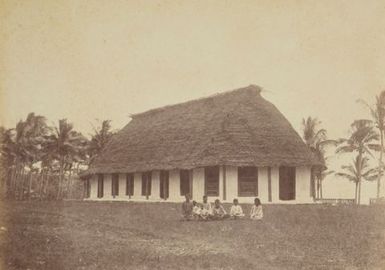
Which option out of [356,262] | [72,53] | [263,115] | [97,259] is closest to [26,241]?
[97,259]

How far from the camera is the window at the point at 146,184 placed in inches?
398

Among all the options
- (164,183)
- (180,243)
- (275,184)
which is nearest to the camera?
(180,243)

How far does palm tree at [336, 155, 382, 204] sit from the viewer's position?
5.62 meters

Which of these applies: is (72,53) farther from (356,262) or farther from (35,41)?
(356,262)

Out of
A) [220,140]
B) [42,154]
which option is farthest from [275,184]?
[42,154]

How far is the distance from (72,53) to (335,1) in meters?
2.57

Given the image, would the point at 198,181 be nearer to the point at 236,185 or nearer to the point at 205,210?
the point at 236,185

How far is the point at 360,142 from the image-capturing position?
18.6ft

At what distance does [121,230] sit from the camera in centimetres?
557

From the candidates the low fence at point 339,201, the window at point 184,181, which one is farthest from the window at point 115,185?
the low fence at point 339,201

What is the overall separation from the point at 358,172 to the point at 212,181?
3219 mm

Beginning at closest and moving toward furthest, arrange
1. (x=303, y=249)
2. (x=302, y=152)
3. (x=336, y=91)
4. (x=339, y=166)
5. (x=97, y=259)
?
(x=97, y=259) → (x=303, y=249) → (x=336, y=91) → (x=339, y=166) → (x=302, y=152)

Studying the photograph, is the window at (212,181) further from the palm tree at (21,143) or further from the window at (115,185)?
the palm tree at (21,143)

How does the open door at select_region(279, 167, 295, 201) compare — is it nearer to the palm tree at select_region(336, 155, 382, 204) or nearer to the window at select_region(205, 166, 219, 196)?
the window at select_region(205, 166, 219, 196)
